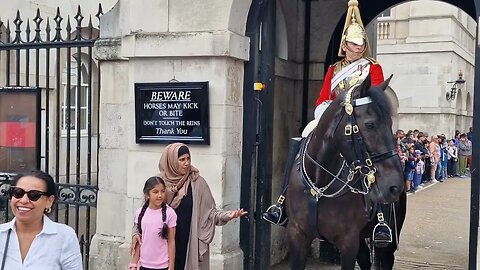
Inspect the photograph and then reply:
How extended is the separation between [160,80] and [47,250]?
3634 mm

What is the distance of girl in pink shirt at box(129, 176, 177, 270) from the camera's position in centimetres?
461

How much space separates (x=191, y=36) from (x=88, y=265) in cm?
299

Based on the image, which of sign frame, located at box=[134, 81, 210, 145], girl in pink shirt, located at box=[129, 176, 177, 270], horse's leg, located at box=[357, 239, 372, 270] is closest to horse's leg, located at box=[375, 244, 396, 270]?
horse's leg, located at box=[357, 239, 372, 270]

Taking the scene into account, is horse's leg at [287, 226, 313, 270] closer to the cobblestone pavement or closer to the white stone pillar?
the white stone pillar

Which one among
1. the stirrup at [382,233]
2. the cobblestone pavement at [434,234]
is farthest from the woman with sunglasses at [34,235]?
the cobblestone pavement at [434,234]

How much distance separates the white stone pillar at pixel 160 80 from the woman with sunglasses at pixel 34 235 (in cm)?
315

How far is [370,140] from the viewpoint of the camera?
4.27 meters

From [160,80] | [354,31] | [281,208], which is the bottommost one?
[281,208]

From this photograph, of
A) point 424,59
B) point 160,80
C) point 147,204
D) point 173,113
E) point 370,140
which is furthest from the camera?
point 424,59

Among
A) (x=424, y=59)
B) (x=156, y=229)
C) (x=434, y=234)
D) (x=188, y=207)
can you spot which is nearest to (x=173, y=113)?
(x=188, y=207)

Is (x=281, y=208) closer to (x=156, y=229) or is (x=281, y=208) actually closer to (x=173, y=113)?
(x=156, y=229)

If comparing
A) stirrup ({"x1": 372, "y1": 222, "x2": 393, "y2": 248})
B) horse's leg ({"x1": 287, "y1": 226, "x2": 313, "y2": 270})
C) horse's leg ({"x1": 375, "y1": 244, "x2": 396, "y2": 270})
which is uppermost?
stirrup ({"x1": 372, "y1": 222, "x2": 393, "y2": 248})

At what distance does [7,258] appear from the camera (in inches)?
116

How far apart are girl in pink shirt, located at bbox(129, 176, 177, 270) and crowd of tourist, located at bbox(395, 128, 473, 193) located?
11.0 metres
